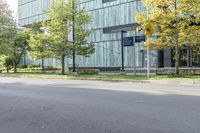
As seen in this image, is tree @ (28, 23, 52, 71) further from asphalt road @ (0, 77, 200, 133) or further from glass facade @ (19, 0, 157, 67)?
asphalt road @ (0, 77, 200, 133)

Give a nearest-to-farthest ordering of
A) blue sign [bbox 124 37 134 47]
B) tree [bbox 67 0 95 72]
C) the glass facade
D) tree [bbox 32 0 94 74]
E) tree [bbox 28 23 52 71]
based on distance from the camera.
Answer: blue sign [bbox 124 37 134 47] → tree [bbox 32 0 94 74] → tree [bbox 67 0 95 72] → tree [bbox 28 23 52 71] → the glass facade

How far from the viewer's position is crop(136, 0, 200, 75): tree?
25.9 m

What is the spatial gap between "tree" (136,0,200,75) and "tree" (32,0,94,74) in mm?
9068

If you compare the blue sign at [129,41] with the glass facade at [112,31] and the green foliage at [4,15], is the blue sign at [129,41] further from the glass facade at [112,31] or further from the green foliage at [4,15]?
the green foliage at [4,15]

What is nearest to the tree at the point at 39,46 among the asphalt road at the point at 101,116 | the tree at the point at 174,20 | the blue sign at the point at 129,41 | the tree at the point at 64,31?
the tree at the point at 64,31

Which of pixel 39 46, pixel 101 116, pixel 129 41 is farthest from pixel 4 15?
pixel 101 116

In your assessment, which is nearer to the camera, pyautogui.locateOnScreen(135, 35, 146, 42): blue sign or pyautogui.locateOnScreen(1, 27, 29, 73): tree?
pyautogui.locateOnScreen(135, 35, 146, 42): blue sign

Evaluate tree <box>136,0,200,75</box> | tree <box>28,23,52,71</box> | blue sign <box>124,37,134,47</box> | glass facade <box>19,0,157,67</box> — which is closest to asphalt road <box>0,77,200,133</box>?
tree <box>136,0,200,75</box>

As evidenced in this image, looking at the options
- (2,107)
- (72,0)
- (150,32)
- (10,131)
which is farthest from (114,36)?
(10,131)

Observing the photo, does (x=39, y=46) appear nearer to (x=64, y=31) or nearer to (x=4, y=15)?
(x=64, y=31)

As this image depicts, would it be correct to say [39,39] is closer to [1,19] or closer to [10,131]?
[1,19]

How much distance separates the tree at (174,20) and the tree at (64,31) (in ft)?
29.7

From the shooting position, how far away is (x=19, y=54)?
46.2m

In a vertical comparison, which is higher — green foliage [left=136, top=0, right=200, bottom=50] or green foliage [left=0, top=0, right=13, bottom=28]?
green foliage [left=0, top=0, right=13, bottom=28]
